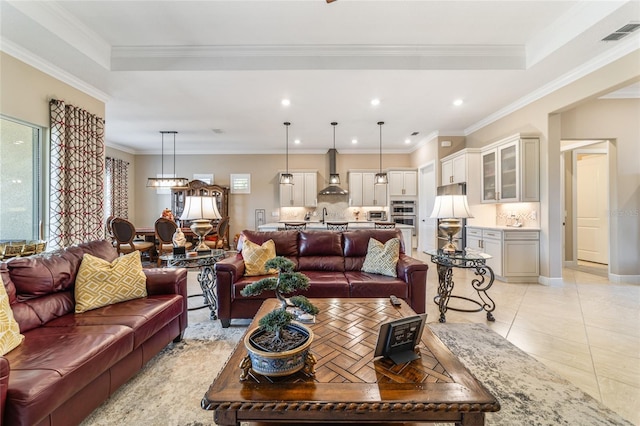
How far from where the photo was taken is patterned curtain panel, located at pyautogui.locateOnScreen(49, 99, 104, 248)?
341cm

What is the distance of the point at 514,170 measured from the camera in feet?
14.7

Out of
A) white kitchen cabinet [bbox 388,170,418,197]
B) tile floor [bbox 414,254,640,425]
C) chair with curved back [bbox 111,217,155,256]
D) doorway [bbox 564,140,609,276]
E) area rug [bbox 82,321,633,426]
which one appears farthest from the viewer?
white kitchen cabinet [bbox 388,170,418,197]

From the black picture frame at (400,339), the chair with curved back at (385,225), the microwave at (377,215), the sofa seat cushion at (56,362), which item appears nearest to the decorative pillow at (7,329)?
the sofa seat cushion at (56,362)

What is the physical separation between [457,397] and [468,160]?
515cm

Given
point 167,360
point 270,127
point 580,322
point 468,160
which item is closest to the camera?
point 167,360

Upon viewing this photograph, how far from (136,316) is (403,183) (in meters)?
6.98

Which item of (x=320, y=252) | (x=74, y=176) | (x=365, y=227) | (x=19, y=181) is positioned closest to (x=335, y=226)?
(x=365, y=227)

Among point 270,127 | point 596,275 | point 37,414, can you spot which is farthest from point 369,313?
point 596,275

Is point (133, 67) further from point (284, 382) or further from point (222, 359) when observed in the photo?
point (284, 382)

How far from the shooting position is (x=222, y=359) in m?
2.22

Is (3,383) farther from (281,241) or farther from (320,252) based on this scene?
(320,252)

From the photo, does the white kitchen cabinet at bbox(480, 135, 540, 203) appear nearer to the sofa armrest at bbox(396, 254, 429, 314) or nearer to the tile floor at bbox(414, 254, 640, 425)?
the tile floor at bbox(414, 254, 640, 425)

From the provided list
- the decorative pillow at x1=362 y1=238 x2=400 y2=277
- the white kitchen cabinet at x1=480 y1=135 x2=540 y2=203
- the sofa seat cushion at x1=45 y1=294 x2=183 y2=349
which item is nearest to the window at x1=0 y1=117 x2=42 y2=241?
the sofa seat cushion at x1=45 y1=294 x2=183 y2=349

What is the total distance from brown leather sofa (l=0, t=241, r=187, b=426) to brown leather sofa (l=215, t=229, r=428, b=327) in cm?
45
